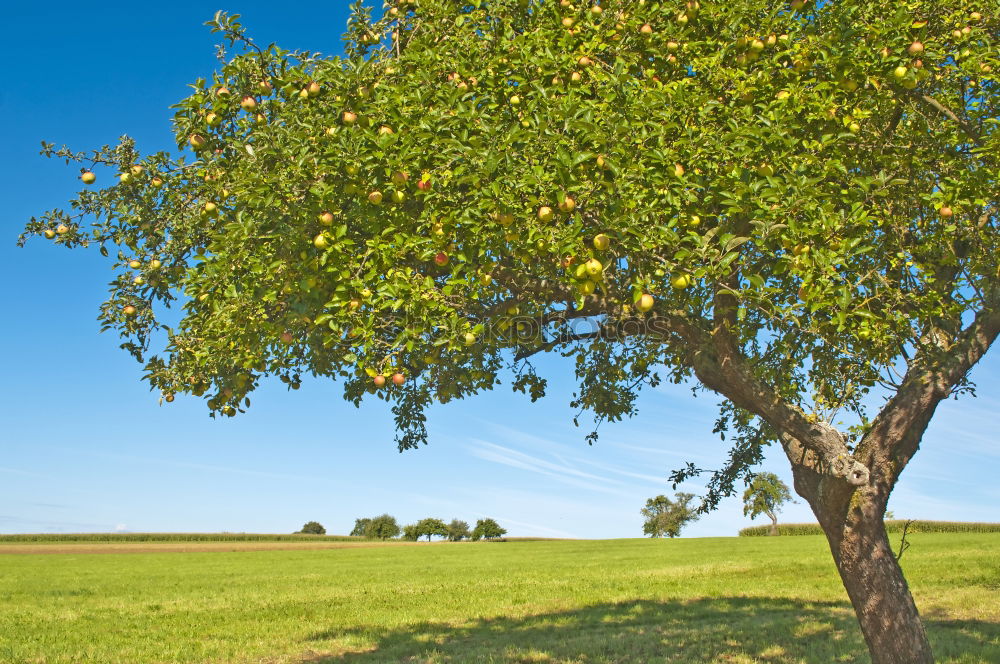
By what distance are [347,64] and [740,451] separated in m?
10.3

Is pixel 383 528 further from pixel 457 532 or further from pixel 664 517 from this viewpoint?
pixel 664 517

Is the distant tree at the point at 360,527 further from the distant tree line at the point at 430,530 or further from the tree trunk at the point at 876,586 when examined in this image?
the tree trunk at the point at 876,586

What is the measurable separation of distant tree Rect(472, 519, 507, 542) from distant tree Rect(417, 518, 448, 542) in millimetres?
5752

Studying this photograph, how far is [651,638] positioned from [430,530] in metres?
105

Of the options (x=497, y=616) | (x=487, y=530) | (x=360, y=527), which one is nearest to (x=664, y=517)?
(x=487, y=530)

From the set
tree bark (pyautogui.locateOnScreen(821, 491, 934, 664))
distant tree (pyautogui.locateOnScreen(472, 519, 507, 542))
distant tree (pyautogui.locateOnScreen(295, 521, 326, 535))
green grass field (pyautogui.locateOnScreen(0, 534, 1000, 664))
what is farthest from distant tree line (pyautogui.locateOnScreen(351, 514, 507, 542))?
tree bark (pyautogui.locateOnScreen(821, 491, 934, 664))

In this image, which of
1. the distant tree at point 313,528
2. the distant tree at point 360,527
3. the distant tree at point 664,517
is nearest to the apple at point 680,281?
the distant tree at point 664,517

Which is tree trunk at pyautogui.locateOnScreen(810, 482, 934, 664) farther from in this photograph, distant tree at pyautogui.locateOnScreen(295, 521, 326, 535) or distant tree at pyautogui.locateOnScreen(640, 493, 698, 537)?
distant tree at pyautogui.locateOnScreen(295, 521, 326, 535)

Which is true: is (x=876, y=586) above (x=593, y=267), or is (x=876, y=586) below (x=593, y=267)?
below

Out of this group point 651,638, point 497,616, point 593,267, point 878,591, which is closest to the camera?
point 593,267

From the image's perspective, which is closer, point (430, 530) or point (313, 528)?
point (430, 530)

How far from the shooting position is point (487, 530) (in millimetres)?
111750

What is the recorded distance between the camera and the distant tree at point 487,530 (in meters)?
112

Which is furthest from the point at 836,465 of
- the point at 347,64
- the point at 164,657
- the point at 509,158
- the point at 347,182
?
the point at 164,657
